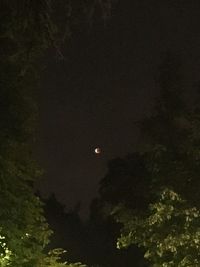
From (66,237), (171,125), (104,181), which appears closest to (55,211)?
(66,237)

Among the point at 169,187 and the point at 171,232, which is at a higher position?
the point at 169,187

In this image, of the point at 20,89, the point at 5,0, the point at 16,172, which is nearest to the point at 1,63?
the point at 20,89

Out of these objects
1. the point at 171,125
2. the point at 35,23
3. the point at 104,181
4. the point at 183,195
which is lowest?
the point at 35,23

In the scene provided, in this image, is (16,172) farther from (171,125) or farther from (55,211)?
(55,211)

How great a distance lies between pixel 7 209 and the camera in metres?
19.6

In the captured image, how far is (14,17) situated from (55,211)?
49.5 m

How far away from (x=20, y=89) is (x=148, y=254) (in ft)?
19.8

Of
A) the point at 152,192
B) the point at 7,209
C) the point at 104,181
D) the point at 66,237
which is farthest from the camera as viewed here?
the point at 66,237

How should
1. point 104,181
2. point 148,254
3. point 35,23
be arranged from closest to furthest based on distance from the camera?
point 35,23
point 148,254
point 104,181

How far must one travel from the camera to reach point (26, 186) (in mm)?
20516

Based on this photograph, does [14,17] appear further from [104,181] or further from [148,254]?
[104,181]

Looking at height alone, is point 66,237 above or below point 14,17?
above

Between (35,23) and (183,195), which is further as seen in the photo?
(183,195)

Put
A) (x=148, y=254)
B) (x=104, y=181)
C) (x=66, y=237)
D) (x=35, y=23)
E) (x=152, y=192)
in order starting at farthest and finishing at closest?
(x=66, y=237)
(x=104, y=181)
(x=152, y=192)
(x=148, y=254)
(x=35, y=23)
